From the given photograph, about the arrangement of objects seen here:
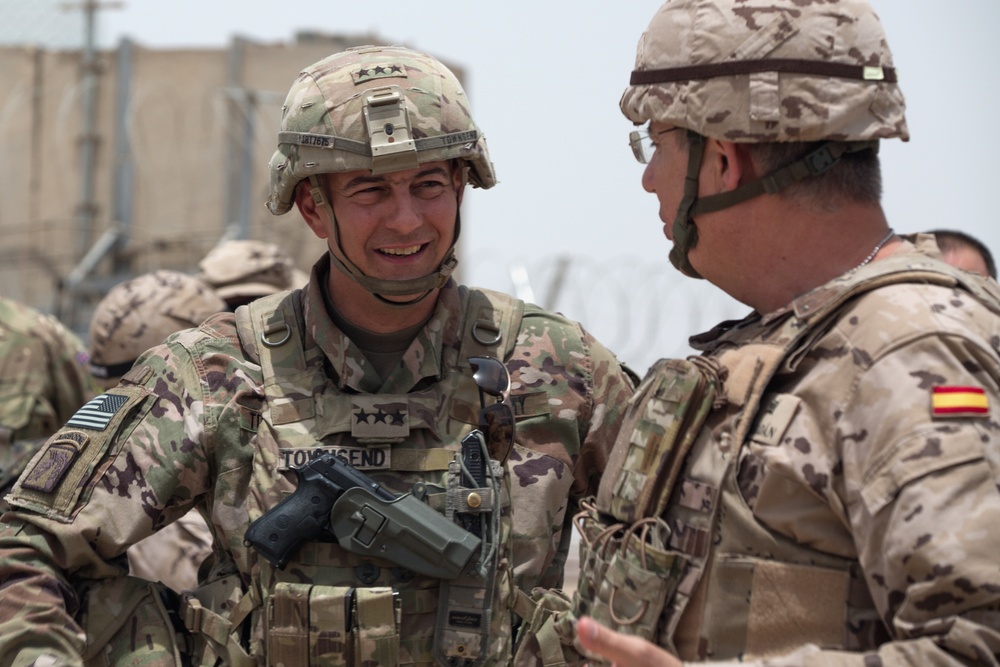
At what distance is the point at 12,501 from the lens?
11.3ft

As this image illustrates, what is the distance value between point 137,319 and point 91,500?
2.57 m

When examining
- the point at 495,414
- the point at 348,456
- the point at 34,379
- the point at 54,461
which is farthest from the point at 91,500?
the point at 34,379

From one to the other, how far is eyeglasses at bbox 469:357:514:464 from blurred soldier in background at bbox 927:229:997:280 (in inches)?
114

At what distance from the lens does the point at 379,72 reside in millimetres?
3754

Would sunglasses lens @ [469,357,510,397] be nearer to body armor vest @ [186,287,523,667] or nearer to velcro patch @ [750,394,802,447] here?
body armor vest @ [186,287,523,667]

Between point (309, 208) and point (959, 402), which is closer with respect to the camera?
point (959, 402)

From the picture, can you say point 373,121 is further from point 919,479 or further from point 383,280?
point 919,479

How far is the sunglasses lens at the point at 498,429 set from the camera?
359 centimetres

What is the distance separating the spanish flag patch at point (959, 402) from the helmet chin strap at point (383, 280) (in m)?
1.81

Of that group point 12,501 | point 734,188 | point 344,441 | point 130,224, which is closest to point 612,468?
point 734,188

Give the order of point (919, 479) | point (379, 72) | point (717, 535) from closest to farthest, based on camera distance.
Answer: point (919, 479), point (717, 535), point (379, 72)

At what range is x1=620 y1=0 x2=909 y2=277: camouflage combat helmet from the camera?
2.42 m

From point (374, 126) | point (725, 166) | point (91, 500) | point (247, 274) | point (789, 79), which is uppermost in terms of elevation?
point (789, 79)

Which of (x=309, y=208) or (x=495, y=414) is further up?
(x=309, y=208)
